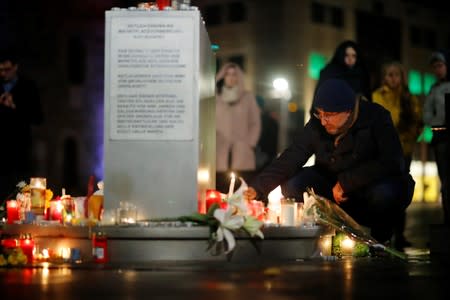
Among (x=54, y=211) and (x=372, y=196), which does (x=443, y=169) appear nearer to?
(x=372, y=196)

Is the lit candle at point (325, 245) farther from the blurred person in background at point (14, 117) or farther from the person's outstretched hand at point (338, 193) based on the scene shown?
the blurred person in background at point (14, 117)

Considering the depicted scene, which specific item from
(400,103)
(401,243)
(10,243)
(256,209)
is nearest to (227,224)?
(256,209)

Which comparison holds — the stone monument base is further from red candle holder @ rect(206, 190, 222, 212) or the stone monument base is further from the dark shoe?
the dark shoe

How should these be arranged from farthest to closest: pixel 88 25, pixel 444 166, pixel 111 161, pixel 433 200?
pixel 433 200, pixel 88 25, pixel 444 166, pixel 111 161

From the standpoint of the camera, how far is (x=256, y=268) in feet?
27.0

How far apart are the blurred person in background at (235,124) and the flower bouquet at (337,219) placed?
5187 mm

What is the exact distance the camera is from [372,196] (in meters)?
10.2

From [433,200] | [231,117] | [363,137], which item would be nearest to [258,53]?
[433,200]

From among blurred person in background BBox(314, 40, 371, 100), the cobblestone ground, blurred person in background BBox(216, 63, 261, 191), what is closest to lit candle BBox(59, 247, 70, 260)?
the cobblestone ground

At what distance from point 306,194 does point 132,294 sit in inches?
134

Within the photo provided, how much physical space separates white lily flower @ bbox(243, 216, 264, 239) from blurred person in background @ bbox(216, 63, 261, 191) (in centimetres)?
607

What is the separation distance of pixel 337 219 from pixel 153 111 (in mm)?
1742

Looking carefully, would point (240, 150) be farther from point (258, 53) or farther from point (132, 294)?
point (258, 53)

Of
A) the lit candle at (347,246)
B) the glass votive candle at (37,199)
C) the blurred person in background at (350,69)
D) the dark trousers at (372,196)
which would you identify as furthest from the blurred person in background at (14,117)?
the lit candle at (347,246)
